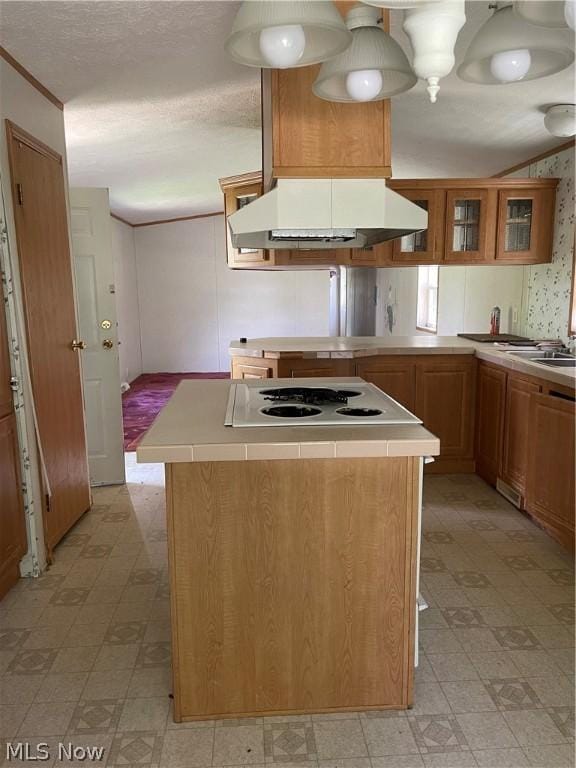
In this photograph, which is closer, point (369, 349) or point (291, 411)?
point (291, 411)

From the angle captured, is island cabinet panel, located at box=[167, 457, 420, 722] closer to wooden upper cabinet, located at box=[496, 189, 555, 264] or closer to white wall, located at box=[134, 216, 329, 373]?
wooden upper cabinet, located at box=[496, 189, 555, 264]

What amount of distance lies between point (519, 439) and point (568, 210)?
5.37ft

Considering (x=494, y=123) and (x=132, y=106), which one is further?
(x=494, y=123)

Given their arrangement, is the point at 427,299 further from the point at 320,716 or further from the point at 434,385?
the point at 320,716

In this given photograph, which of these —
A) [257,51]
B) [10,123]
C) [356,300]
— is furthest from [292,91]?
[356,300]

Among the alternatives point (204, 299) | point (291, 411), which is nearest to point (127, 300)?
point (204, 299)

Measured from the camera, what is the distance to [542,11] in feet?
3.83

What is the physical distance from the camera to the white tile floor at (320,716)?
1.63 metres

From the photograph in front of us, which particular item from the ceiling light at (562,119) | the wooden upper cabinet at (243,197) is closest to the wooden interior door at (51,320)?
the wooden upper cabinet at (243,197)

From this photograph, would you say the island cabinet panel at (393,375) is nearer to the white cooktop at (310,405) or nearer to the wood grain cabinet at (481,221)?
the wood grain cabinet at (481,221)

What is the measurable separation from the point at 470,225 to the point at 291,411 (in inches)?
110

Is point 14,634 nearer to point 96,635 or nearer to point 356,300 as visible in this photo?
point 96,635

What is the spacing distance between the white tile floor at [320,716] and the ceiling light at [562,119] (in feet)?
7.17

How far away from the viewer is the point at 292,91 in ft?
6.74
